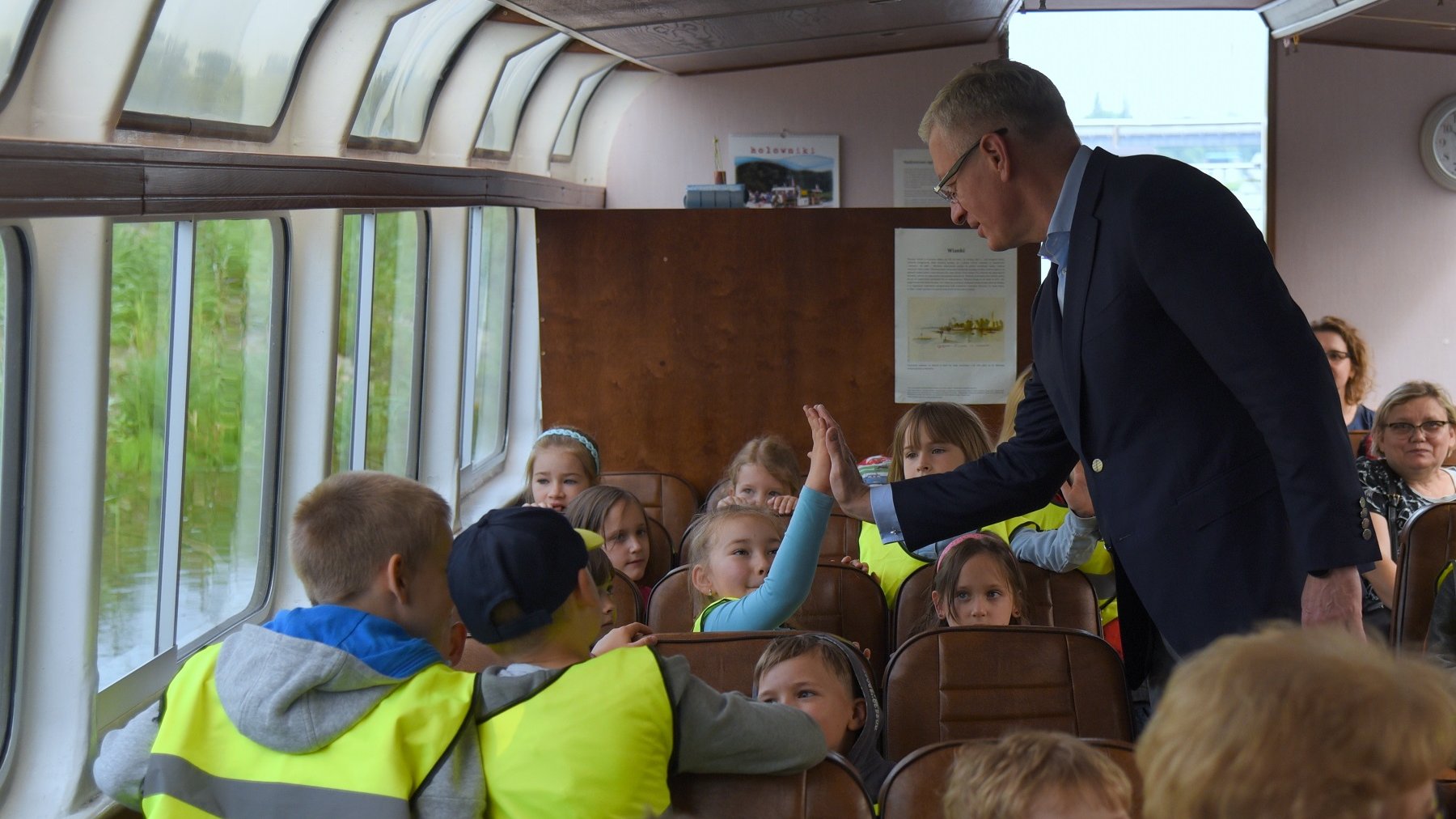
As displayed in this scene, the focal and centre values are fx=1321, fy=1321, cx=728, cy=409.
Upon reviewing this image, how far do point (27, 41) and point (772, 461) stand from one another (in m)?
3.36

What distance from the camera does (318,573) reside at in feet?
8.33

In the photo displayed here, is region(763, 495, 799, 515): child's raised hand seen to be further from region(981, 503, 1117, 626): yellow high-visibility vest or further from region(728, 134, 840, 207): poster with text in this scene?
region(728, 134, 840, 207): poster with text

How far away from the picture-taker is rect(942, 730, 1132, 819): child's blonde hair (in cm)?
205

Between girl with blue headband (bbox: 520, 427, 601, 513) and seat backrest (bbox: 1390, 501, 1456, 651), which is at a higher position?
girl with blue headband (bbox: 520, 427, 601, 513)

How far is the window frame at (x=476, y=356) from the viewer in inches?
310

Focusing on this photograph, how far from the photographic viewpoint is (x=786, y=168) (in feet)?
31.0

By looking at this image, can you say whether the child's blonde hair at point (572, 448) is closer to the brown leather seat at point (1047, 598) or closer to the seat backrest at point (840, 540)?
the seat backrest at point (840, 540)

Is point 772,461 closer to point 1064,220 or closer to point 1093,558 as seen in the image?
point 1093,558

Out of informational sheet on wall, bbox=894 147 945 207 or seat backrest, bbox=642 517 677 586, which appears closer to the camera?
seat backrest, bbox=642 517 677 586

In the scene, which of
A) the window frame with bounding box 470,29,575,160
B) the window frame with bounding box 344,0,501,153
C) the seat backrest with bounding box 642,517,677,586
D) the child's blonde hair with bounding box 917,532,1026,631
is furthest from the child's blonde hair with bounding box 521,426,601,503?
the child's blonde hair with bounding box 917,532,1026,631

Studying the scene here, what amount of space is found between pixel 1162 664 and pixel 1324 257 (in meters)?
8.38

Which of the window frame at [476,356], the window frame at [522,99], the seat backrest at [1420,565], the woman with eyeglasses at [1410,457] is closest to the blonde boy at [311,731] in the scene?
the seat backrest at [1420,565]

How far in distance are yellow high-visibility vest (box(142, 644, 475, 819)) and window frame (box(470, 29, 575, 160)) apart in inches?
183

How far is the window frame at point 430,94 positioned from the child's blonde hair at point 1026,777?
3.52 metres
